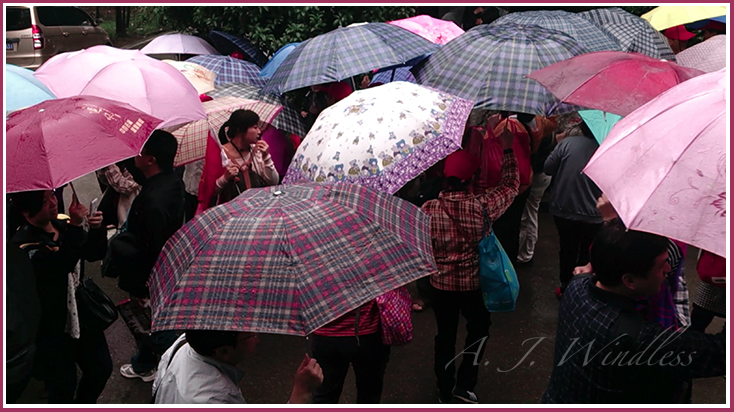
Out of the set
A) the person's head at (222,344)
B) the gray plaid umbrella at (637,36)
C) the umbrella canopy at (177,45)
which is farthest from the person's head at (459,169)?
the umbrella canopy at (177,45)

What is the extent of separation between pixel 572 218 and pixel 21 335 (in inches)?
141

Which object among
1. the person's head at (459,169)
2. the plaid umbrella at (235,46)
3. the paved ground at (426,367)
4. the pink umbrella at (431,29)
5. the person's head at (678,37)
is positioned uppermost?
the person's head at (678,37)

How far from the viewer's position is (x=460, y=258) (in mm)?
3562

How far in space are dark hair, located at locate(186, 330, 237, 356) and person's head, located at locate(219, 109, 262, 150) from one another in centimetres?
235

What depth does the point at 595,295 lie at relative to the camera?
232 centimetres

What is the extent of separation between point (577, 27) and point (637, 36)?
1.74ft

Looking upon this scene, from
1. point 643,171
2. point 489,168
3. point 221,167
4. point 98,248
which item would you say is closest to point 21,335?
point 98,248

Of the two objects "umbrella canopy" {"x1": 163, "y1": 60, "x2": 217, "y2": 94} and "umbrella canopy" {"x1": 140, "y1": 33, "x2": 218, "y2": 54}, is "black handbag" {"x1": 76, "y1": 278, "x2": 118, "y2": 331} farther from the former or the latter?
"umbrella canopy" {"x1": 140, "y1": 33, "x2": 218, "y2": 54}

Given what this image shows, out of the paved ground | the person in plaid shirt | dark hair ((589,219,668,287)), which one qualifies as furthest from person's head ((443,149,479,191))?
the paved ground

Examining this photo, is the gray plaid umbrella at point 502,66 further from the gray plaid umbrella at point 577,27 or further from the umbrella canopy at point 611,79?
the gray plaid umbrella at point 577,27

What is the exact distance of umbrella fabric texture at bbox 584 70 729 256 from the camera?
2037 millimetres

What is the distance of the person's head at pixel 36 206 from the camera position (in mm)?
3133

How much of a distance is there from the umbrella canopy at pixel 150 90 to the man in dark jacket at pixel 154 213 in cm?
47

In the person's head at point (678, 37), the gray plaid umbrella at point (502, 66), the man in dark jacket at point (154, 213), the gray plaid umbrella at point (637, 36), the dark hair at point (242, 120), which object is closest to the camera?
the man in dark jacket at point (154, 213)
